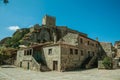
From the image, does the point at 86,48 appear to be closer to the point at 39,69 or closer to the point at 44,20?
the point at 39,69

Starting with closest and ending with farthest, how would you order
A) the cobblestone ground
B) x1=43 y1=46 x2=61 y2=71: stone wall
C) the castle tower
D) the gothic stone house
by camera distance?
the cobblestone ground → x1=43 y1=46 x2=61 y2=71: stone wall → the gothic stone house → the castle tower

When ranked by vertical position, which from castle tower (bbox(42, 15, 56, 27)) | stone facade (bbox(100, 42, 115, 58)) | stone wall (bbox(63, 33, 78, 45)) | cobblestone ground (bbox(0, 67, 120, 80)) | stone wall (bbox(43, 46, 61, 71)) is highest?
castle tower (bbox(42, 15, 56, 27))

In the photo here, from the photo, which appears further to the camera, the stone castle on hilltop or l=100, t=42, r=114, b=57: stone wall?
l=100, t=42, r=114, b=57: stone wall

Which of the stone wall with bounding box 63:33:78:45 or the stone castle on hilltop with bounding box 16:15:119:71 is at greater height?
the stone wall with bounding box 63:33:78:45

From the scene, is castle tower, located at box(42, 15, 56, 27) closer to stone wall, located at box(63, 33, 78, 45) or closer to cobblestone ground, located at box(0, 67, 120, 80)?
stone wall, located at box(63, 33, 78, 45)

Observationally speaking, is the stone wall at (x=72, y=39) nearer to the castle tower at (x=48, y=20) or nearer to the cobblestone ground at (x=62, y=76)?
the cobblestone ground at (x=62, y=76)

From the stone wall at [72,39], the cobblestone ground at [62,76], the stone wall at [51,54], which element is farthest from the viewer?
the stone wall at [72,39]

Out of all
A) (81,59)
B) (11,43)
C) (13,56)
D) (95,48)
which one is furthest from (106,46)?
(11,43)

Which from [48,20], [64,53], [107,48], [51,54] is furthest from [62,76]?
[48,20]

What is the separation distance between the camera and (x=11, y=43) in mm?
59562

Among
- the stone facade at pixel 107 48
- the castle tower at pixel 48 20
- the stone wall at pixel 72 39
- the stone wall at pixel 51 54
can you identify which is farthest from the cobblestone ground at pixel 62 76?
the castle tower at pixel 48 20

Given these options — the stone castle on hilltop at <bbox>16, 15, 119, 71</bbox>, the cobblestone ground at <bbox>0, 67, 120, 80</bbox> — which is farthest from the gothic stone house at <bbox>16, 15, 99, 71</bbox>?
the cobblestone ground at <bbox>0, 67, 120, 80</bbox>

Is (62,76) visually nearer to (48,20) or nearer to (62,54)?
(62,54)

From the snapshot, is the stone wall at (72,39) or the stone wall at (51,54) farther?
the stone wall at (72,39)
